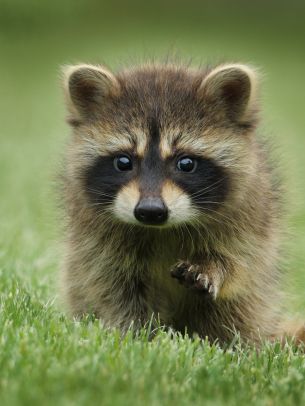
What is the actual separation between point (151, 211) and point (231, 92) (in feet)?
3.15

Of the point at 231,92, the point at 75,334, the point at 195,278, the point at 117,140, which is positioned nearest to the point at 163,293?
the point at 195,278

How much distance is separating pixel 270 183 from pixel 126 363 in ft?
6.29

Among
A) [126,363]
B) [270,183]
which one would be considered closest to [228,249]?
[270,183]

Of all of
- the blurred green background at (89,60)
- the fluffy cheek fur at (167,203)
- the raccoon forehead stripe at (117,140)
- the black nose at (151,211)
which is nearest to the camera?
the black nose at (151,211)

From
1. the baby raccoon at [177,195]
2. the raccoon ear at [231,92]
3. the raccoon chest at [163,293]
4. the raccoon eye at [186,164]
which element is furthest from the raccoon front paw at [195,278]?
Result: the raccoon ear at [231,92]

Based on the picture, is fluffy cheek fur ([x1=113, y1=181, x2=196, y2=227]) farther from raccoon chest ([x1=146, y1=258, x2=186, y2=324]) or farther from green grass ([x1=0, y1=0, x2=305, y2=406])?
green grass ([x1=0, y1=0, x2=305, y2=406])

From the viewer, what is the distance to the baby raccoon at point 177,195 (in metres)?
4.32

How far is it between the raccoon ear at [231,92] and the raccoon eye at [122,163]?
505mm

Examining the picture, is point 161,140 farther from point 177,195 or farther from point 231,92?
point 231,92

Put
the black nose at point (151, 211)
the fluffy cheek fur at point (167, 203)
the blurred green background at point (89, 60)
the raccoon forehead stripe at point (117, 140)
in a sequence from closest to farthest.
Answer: the black nose at point (151, 211) < the fluffy cheek fur at point (167, 203) < the raccoon forehead stripe at point (117, 140) < the blurred green background at point (89, 60)

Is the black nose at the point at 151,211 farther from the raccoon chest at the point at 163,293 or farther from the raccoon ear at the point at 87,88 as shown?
the raccoon ear at the point at 87,88

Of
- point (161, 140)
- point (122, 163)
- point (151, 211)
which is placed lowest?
point (151, 211)

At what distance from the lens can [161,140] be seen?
428cm

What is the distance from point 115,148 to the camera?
4.41 m
